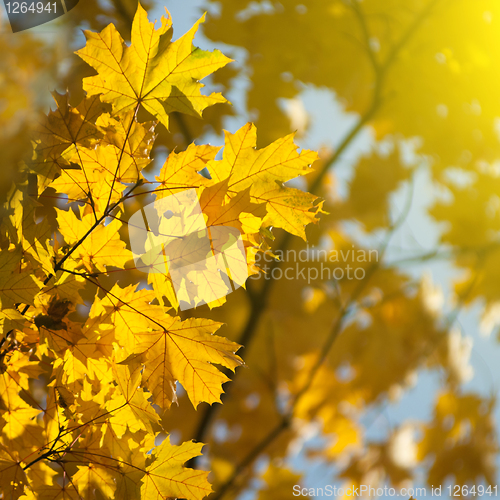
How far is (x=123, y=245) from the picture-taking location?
480 mm

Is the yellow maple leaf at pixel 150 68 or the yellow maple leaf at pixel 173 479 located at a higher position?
the yellow maple leaf at pixel 150 68

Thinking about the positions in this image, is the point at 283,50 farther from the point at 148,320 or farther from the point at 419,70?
the point at 148,320

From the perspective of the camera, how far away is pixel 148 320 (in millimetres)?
470

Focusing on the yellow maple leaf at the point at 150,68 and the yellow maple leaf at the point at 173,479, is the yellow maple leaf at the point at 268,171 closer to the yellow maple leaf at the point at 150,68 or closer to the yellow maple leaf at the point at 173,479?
the yellow maple leaf at the point at 150,68

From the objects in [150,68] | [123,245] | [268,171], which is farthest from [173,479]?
[150,68]

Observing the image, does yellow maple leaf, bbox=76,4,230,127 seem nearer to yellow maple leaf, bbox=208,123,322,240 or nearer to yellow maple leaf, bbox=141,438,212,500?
yellow maple leaf, bbox=208,123,322,240

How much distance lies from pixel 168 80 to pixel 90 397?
43 centimetres

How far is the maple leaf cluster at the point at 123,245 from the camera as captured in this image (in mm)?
457

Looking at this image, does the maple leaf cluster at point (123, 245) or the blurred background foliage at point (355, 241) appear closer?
the maple leaf cluster at point (123, 245)

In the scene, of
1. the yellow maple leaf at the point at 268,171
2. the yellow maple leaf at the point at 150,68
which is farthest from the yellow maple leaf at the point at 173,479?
the yellow maple leaf at the point at 150,68

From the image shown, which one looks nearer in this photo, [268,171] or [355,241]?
[268,171]

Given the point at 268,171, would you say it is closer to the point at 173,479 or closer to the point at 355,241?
the point at 173,479

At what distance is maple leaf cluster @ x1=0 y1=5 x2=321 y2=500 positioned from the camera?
0.46 meters

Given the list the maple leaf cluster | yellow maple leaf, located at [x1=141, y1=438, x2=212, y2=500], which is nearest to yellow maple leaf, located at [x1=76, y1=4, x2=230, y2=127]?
the maple leaf cluster
